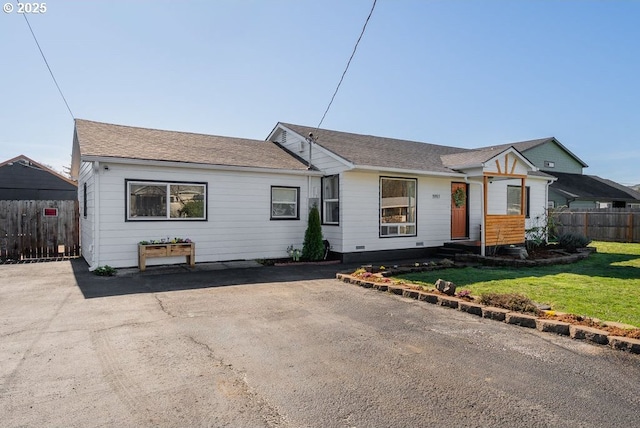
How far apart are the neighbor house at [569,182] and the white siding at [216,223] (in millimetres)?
20874

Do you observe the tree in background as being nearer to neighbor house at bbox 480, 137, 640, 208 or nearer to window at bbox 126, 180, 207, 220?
window at bbox 126, 180, 207, 220

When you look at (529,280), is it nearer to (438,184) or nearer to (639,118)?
(438,184)

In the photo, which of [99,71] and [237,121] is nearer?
[99,71]

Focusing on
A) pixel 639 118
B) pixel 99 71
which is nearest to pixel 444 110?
pixel 99 71

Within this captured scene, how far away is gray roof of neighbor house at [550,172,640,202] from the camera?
2515cm

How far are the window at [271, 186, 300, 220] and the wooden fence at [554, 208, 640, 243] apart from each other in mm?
13010

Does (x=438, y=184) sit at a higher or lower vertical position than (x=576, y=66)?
lower

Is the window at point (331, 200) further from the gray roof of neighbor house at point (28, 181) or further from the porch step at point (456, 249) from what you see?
the gray roof of neighbor house at point (28, 181)

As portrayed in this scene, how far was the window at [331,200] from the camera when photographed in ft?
38.7

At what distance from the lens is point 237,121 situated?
51.1ft

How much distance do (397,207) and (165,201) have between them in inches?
282

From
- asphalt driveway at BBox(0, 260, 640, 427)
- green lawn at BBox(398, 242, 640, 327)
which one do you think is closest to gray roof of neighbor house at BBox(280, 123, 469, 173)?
green lawn at BBox(398, 242, 640, 327)

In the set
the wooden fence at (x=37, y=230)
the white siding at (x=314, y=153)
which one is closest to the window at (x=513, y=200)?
the white siding at (x=314, y=153)

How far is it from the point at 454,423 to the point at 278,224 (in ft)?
30.9
